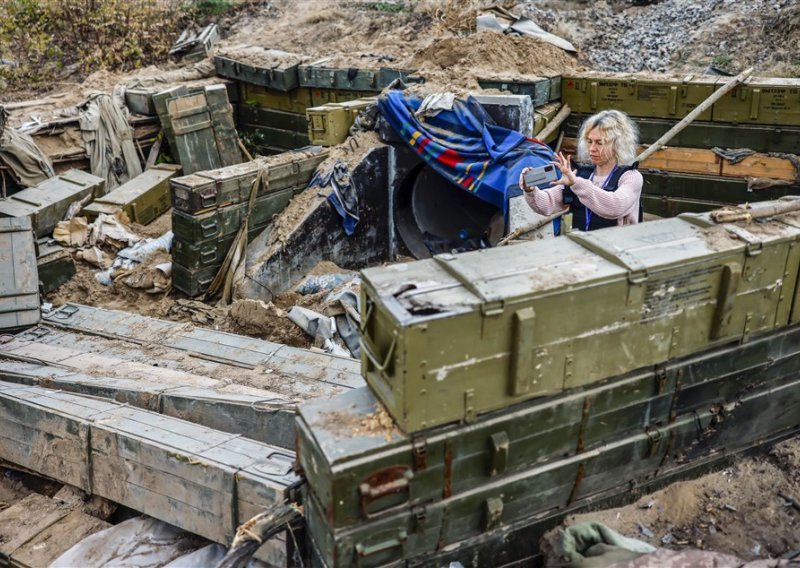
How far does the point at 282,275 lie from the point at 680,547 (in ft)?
18.7

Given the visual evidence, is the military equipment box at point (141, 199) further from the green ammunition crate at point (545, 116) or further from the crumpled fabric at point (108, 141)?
the green ammunition crate at point (545, 116)

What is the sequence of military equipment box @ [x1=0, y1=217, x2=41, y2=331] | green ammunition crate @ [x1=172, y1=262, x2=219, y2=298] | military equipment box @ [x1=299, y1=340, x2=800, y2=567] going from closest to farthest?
military equipment box @ [x1=299, y1=340, x2=800, y2=567]
military equipment box @ [x1=0, y1=217, x2=41, y2=331]
green ammunition crate @ [x1=172, y1=262, x2=219, y2=298]

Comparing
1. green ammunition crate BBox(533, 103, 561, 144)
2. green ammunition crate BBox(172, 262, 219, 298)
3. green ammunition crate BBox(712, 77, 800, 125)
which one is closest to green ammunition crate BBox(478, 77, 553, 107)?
green ammunition crate BBox(533, 103, 561, 144)

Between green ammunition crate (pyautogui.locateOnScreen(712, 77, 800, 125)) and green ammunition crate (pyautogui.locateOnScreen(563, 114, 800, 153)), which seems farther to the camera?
green ammunition crate (pyautogui.locateOnScreen(563, 114, 800, 153))

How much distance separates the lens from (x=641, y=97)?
36.1 ft

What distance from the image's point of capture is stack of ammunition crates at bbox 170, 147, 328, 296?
856cm

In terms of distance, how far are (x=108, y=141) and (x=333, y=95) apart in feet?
12.2

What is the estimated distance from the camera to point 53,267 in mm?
9094

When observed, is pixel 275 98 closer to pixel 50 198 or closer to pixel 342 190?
pixel 50 198

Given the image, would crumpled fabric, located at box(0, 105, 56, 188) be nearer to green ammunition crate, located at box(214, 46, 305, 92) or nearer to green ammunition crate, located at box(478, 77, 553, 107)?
green ammunition crate, located at box(214, 46, 305, 92)

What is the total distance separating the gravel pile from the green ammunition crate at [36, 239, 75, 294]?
9773 millimetres

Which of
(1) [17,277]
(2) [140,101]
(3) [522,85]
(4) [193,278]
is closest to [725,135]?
(3) [522,85]

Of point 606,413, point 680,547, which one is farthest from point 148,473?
point 680,547

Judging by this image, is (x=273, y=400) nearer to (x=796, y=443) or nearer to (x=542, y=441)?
(x=542, y=441)
